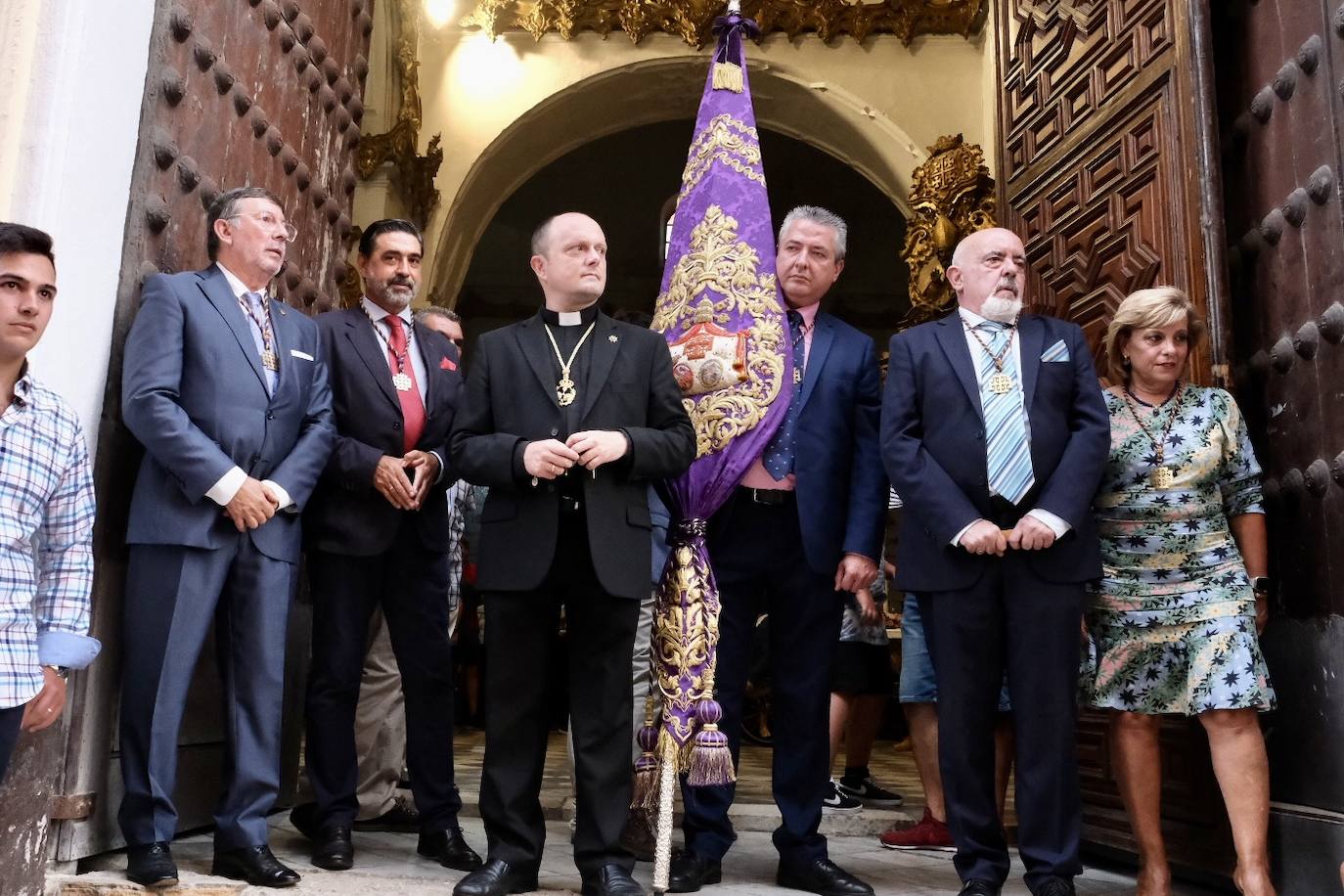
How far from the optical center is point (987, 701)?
3168 mm

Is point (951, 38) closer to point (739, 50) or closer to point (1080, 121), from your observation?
point (1080, 121)

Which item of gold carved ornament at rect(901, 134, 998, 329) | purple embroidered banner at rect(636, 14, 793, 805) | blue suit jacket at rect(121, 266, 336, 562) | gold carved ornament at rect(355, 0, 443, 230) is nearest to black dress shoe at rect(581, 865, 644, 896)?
purple embroidered banner at rect(636, 14, 793, 805)

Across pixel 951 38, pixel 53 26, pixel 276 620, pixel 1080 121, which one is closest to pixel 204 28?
pixel 53 26

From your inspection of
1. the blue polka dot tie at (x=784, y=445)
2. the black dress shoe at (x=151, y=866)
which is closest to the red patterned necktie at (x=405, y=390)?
the blue polka dot tie at (x=784, y=445)

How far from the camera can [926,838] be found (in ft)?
13.7

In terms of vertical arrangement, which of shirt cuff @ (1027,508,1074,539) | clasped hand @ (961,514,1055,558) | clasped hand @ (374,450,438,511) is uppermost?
clasped hand @ (374,450,438,511)

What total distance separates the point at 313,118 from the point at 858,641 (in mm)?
3038

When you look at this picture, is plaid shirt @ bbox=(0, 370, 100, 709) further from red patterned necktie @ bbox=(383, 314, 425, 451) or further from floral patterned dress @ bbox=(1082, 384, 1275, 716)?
floral patterned dress @ bbox=(1082, 384, 1275, 716)

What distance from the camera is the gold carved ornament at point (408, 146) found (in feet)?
23.2

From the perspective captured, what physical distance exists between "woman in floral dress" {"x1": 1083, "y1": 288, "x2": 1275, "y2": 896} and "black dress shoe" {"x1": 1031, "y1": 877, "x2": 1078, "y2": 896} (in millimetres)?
343

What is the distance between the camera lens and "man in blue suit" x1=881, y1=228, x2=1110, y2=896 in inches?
121

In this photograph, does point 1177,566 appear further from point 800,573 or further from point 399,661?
point 399,661

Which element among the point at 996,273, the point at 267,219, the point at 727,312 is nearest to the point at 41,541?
the point at 267,219

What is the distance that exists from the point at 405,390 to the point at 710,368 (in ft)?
3.52
